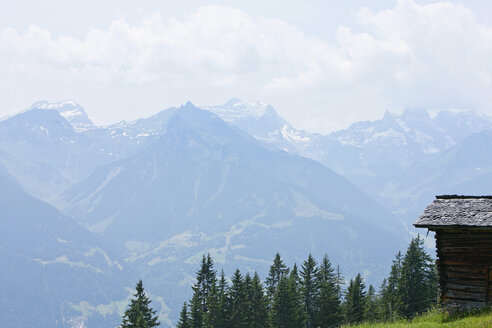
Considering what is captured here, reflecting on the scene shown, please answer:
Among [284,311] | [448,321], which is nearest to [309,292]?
[284,311]

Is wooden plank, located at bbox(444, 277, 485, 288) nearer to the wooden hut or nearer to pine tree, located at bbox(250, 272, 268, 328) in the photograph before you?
the wooden hut

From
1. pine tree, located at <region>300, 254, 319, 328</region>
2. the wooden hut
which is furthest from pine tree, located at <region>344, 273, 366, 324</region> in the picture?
the wooden hut

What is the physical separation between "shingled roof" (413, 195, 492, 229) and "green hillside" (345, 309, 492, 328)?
13.6ft

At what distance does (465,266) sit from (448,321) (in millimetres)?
3640

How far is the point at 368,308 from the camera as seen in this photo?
54.7 meters

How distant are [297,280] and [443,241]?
146ft

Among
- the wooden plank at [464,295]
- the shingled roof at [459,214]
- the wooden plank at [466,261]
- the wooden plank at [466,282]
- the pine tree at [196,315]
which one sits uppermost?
the shingled roof at [459,214]

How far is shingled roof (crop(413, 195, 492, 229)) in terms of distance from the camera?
2314 centimetres

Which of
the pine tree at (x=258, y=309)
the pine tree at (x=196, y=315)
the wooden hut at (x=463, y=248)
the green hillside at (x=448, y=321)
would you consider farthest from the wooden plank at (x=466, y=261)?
the pine tree at (x=196, y=315)

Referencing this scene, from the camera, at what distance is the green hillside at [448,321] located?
62.6 feet

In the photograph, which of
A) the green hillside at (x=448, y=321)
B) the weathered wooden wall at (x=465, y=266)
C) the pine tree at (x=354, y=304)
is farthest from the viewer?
the pine tree at (x=354, y=304)

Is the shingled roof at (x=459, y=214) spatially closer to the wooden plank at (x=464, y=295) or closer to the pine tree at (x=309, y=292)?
the wooden plank at (x=464, y=295)

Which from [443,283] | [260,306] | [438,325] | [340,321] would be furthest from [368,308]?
[438,325]

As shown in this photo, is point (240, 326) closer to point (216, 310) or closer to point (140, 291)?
point (216, 310)
